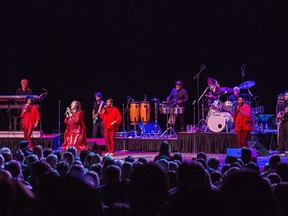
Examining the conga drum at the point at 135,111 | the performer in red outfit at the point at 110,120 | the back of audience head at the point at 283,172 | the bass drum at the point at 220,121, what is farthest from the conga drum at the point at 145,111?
the back of audience head at the point at 283,172

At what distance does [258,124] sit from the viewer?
1747cm

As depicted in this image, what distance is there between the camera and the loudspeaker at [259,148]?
15.2 m

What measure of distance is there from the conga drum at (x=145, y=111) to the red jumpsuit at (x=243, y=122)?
12.8 ft

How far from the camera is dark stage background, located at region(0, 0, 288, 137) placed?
64.4ft

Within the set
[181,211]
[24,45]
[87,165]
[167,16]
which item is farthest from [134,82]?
[181,211]

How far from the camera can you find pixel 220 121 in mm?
16438

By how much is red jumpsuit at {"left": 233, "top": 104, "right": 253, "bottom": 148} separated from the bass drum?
3.10ft

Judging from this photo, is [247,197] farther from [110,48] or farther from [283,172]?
[110,48]

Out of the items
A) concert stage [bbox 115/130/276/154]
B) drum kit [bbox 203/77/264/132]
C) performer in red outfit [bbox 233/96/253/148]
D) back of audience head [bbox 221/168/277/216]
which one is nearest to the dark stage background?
drum kit [bbox 203/77/264/132]

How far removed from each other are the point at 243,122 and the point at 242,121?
0.04m

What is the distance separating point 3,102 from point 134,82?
573 cm

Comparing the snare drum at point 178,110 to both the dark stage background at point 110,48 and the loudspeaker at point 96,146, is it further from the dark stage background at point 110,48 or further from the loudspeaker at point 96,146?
the loudspeaker at point 96,146

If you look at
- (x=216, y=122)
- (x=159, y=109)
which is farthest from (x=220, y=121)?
(x=159, y=109)

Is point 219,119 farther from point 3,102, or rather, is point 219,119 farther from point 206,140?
point 3,102
